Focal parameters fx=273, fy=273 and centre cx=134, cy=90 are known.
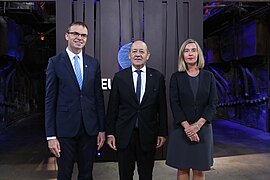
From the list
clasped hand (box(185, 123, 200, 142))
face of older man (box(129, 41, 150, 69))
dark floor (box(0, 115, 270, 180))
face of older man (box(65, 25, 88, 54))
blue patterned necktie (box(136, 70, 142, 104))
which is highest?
face of older man (box(65, 25, 88, 54))

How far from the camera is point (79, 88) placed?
216 cm

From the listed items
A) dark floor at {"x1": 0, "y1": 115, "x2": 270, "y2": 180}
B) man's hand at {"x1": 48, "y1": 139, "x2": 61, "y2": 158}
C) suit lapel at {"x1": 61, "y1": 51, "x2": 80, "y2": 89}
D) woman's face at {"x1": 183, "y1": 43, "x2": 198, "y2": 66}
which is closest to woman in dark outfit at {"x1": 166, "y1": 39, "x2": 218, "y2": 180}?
woman's face at {"x1": 183, "y1": 43, "x2": 198, "y2": 66}

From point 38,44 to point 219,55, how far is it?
25.2 feet

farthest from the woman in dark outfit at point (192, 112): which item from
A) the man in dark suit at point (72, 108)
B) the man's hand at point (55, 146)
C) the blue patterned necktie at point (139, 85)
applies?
the man's hand at point (55, 146)

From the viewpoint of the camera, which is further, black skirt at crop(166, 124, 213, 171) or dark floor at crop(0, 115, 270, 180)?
dark floor at crop(0, 115, 270, 180)

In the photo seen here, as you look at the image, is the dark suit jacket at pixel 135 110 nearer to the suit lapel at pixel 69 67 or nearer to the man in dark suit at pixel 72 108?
the man in dark suit at pixel 72 108

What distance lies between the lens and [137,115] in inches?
90.0

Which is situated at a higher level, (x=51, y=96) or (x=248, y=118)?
(x=51, y=96)

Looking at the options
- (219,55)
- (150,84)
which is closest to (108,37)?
(150,84)

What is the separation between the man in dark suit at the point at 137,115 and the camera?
7.50 ft

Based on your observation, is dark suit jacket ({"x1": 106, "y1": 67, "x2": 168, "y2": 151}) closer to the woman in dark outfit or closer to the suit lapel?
the woman in dark outfit

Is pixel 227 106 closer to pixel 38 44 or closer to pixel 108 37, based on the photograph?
pixel 108 37

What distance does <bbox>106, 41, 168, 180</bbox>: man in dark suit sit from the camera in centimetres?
229

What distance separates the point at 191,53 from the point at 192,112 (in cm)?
51
